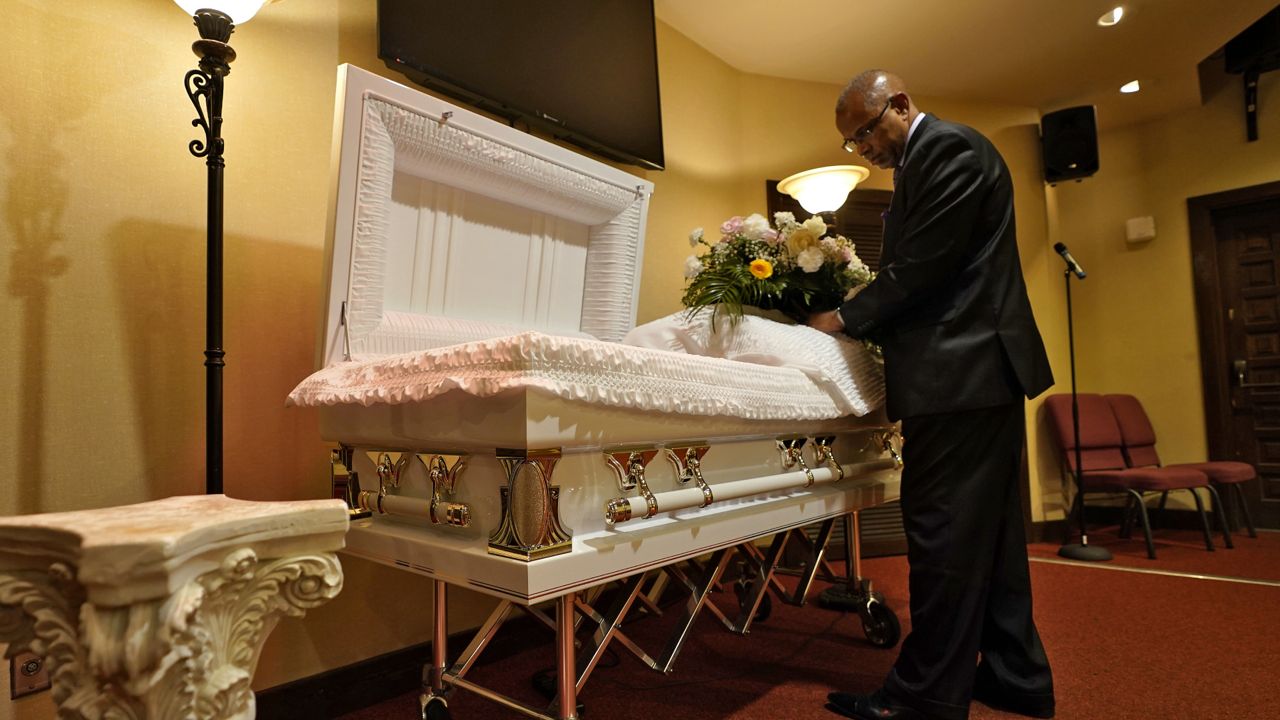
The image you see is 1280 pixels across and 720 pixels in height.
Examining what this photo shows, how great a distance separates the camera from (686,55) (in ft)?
10.6

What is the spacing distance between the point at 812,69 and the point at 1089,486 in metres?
3.01

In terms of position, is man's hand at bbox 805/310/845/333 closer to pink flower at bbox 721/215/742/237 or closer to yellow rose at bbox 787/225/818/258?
yellow rose at bbox 787/225/818/258

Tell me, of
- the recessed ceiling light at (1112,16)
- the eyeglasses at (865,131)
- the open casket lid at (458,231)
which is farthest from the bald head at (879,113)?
the recessed ceiling light at (1112,16)

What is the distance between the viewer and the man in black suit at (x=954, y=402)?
4.78 feet

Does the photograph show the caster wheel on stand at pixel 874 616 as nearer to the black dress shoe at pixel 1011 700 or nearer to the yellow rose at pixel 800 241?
the black dress shoe at pixel 1011 700

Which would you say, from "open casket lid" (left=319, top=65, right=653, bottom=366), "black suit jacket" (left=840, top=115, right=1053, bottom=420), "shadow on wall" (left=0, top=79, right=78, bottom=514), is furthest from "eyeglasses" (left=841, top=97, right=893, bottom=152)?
"shadow on wall" (left=0, top=79, right=78, bottom=514)

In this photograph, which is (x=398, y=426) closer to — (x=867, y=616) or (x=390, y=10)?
(x=390, y=10)

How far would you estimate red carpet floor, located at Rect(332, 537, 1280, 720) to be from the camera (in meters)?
1.67

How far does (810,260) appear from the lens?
186 centimetres

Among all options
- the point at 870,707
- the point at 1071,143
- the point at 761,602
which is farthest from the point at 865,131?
the point at 1071,143

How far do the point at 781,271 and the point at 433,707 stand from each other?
142 cm

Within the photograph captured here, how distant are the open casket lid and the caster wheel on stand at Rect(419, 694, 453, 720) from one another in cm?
74

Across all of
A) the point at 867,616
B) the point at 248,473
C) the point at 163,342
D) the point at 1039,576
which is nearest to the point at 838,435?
the point at 867,616

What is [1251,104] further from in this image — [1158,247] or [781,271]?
[781,271]
